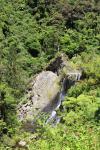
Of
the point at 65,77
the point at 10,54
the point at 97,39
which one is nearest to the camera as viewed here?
the point at 65,77

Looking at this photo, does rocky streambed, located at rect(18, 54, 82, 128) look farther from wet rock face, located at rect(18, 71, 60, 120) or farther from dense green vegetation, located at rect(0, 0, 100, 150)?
dense green vegetation, located at rect(0, 0, 100, 150)

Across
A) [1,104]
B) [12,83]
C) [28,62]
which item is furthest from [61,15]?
[1,104]

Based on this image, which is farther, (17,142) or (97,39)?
(97,39)

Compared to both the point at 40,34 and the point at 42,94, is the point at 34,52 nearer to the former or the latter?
the point at 40,34

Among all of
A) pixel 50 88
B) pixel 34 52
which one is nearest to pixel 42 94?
A: pixel 50 88

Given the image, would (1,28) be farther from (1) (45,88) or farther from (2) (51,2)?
(1) (45,88)

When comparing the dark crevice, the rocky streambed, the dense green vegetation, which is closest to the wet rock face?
the rocky streambed

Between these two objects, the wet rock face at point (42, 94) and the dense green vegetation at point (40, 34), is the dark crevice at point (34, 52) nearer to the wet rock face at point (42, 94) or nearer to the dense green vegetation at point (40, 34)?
the dense green vegetation at point (40, 34)

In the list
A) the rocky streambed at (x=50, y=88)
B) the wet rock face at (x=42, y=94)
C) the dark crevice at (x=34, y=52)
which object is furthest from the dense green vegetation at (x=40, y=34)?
the wet rock face at (x=42, y=94)

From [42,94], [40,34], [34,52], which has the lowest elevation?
[34,52]
